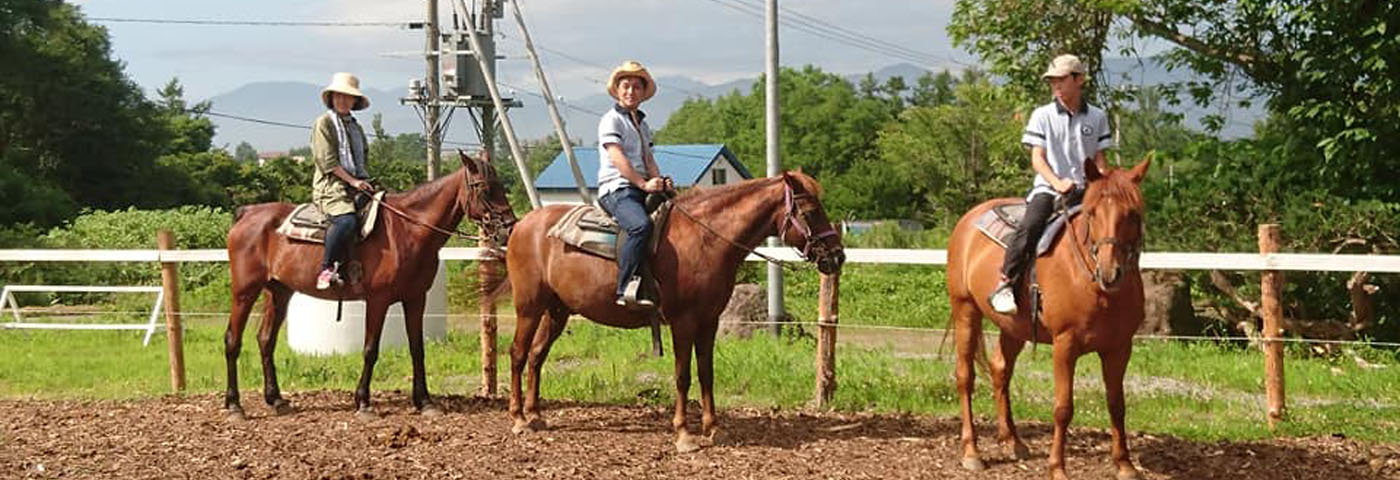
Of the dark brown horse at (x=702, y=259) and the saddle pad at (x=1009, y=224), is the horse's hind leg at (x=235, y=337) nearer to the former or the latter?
the dark brown horse at (x=702, y=259)

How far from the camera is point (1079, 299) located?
614 centimetres

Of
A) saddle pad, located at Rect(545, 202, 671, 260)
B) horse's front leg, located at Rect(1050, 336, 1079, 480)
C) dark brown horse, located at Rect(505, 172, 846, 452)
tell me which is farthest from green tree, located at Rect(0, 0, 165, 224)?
horse's front leg, located at Rect(1050, 336, 1079, 480)

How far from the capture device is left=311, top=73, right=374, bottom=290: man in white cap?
8.74 m

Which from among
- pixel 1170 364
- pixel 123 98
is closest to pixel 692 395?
pixel 1170 364

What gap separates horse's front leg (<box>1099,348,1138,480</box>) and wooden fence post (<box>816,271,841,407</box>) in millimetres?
2842

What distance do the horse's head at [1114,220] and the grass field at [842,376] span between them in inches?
98.6

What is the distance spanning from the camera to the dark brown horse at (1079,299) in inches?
229

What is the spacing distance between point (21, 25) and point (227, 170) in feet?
43.9

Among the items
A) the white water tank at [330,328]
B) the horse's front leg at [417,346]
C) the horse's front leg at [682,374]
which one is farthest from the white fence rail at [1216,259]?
the white water tank at [330,328]

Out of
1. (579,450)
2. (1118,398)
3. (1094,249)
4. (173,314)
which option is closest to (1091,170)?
(1094,249)

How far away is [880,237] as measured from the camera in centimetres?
3108

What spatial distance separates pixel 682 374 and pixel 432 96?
72.1 ft

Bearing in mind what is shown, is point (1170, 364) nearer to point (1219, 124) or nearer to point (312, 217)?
point (1219, 124)

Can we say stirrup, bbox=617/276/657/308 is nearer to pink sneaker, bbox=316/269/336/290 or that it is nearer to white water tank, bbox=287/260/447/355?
pink sneaker, bbox=316/269/336/290
